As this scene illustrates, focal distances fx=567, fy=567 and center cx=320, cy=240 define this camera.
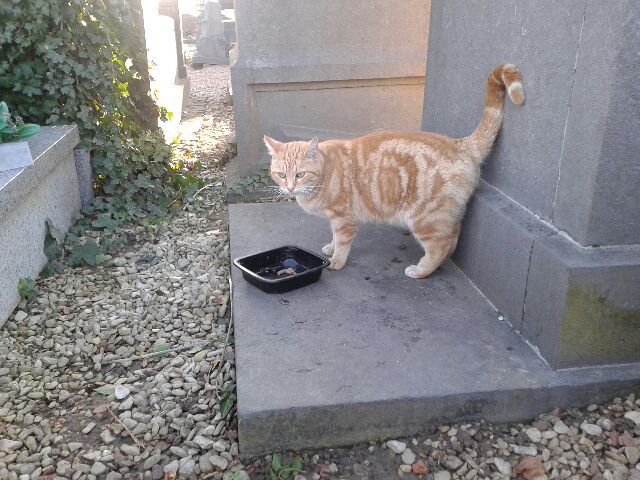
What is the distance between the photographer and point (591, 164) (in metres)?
2.06

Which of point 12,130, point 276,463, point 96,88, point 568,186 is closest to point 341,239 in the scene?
point 568,186

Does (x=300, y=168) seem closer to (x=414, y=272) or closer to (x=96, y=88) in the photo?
(x=414, y=272)

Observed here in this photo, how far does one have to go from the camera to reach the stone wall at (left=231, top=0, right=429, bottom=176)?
Answer: 15.2 feet

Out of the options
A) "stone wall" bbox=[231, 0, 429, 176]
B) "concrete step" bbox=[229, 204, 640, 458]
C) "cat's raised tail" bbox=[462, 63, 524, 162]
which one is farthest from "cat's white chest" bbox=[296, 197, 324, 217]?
"stone wall" bbox=[231, 0, 429, 176]

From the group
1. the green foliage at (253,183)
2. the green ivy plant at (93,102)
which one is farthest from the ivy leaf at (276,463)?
the green foliage at (253,183)

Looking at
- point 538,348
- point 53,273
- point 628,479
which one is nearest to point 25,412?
point 53,273

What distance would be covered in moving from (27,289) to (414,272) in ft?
7.01

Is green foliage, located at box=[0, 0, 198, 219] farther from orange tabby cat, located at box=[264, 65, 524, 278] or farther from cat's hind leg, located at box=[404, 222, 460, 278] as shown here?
cat's hind leg, located at box=[404, 222, 460, 278]

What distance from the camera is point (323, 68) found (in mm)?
4699

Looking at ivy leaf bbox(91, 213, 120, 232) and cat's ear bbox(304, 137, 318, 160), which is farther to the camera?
ivy leaf bbox(91, 213, 120, 232)

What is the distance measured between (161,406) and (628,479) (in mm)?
1806

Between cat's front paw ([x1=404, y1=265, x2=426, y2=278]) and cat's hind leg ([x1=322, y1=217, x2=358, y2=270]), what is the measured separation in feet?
1.15

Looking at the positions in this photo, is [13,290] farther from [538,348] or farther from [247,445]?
[538,348]

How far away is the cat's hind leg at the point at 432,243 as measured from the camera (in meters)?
2.90
